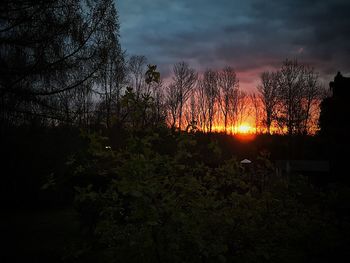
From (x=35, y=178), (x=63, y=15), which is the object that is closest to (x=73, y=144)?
(x=35, y=178)

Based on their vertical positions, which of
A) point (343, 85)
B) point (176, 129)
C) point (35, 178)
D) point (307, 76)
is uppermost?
point (307, 76)

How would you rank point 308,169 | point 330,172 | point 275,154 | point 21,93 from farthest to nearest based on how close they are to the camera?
1. point 275,154
2. point 308,169
3. point 330,172
4. point 21,93

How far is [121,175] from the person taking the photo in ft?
9.09

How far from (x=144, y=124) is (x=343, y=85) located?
18.0 m

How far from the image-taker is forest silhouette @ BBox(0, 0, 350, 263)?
3029mm

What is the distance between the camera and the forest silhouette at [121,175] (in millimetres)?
3029

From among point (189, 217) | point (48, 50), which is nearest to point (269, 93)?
point (48, 50)

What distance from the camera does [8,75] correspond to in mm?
7652

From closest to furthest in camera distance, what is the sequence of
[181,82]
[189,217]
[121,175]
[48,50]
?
[121,175] < [189,217] < [48,50] < [181,82]

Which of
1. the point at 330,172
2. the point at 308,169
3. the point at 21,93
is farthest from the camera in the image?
the point at 308,169

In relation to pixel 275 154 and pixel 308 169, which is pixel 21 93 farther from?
pixel 275 154

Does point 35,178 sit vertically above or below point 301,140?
below

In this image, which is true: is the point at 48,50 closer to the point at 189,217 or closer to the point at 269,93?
the point at 189,217

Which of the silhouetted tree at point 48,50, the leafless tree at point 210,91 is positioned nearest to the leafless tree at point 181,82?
the leafless tree at point 210,91
